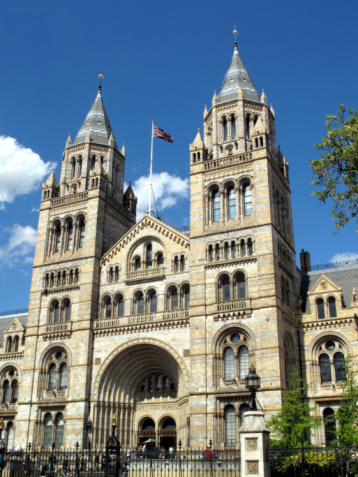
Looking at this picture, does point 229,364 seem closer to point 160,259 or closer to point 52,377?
point 160,259

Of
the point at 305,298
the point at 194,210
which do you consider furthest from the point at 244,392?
the point at 194,210

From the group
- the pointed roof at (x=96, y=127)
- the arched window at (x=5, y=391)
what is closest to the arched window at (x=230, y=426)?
the arched window at (x=5, y=391)

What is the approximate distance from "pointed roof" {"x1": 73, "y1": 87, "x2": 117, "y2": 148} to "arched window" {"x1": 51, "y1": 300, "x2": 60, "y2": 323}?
53.2ft

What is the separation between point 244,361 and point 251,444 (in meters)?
18.3

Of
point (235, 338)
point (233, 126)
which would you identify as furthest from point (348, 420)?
point (233, 126)

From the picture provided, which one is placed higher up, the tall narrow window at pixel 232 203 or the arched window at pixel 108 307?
the tall narrow window at pixel 232 203

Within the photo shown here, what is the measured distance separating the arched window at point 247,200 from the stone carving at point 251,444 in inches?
949

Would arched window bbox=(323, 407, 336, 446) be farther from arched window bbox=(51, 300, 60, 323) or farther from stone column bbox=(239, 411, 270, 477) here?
arched window bbox=(51, 300, 60, 323)

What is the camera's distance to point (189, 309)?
41.0 metres

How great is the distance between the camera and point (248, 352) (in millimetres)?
38219

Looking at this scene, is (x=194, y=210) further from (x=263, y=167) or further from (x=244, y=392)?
(x=244, y=392)

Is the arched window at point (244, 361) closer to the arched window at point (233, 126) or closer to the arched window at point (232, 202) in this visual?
the arched window at point (232, 202)

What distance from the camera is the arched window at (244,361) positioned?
125 ft

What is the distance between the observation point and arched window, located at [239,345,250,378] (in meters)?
38.0
